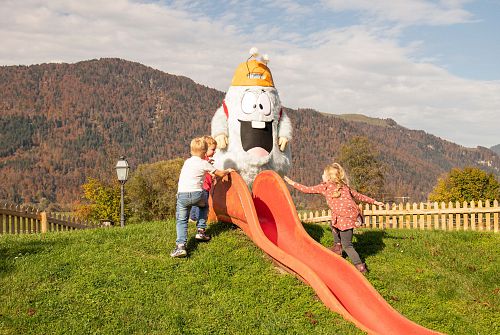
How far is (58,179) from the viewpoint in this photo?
157375 millimetres

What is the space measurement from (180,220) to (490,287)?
5.19 meters

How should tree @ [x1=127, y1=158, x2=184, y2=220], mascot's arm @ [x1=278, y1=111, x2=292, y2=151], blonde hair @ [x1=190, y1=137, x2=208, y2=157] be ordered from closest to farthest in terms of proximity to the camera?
blonde hair @ [x1=190, y1=137, x2=208, y2=157] → mascot's arm @ [x1=278, y1=111, x2=292, y2=151] → tree @ [x1=127, y1=158, x2=184, y2=220]

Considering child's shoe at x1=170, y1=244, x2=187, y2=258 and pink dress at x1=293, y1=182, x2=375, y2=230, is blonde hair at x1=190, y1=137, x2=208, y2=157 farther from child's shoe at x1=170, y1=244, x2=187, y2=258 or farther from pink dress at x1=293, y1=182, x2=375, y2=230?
pink dress at x1=293, y1=182, x2=375, y2=230

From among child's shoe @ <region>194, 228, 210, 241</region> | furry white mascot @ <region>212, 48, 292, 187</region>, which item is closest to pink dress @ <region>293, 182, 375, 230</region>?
furry white mascot @ <region>212, 48, 292, 187</region>

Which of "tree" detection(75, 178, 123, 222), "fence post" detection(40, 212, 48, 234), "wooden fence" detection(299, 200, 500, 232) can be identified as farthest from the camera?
"tree" detection(75, 178, 123, 222)

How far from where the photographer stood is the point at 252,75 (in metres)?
9.73

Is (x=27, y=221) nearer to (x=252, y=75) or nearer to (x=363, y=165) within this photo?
(x=252, y=75)

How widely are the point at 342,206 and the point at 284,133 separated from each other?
2175 mm

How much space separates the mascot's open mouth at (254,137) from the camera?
9305 mm

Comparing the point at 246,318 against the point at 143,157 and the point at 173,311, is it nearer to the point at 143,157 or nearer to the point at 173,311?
the point at 173,311

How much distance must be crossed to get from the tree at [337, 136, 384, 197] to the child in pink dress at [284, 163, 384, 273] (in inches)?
1337

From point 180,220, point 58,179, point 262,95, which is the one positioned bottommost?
point 58,179

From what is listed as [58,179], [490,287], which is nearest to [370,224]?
[490,287]

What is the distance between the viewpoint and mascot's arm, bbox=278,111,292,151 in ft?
A: 31.6
